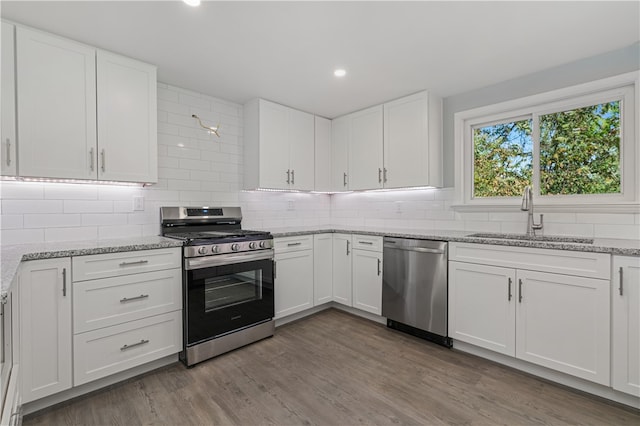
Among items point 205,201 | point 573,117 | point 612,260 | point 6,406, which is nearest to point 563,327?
point 612,260

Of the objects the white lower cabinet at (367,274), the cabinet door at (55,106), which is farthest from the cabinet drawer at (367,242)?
the cabinet door at (55,106)

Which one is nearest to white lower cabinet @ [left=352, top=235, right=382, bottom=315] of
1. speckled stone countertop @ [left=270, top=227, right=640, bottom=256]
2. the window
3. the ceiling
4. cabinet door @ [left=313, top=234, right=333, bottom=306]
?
speckled stone countertop @ [left=270, top=227, right=640, bottom=256]

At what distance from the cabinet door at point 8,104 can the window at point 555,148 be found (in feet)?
11.5

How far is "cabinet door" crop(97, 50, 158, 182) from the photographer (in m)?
2.26

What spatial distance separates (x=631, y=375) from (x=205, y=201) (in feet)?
11.1

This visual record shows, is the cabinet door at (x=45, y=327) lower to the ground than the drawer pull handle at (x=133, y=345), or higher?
higher

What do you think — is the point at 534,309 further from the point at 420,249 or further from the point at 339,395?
the point at 339,395

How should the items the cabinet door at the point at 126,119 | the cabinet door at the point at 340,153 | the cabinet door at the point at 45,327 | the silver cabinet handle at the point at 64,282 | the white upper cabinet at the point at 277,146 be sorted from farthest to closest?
the cabinet door at the point at 340,153
the white upper cabinet at the point at 277,146
the cabinet door at the point at 126,119
the silver cabinet handle at the point at 64,282
the cabinet door at the point at 45,327

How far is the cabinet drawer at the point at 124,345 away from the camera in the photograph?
1.94 metres

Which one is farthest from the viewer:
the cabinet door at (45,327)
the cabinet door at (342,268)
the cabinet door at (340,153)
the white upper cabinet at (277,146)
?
the cabinet door at (340,153)

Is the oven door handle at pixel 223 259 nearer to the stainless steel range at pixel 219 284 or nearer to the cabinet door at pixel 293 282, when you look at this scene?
the stainless steel range at pixel 219 284

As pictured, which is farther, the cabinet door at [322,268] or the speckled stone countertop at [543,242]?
the cabinet door at [322,268]

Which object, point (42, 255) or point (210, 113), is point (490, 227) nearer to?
point (210, 113)

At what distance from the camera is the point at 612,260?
1.89 meters
